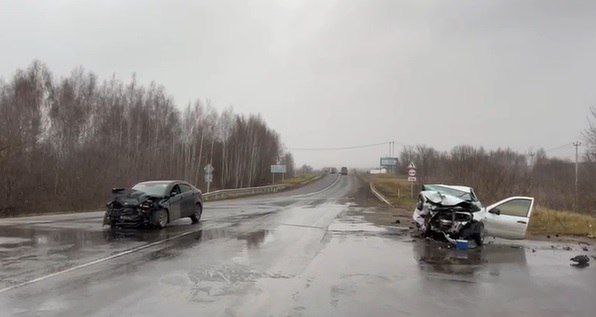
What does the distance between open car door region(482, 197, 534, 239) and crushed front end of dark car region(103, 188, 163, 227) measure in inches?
398

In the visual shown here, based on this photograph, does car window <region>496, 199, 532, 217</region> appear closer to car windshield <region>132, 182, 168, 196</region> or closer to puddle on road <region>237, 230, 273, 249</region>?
puddle on road <region>237, 230, 273, 249</region>

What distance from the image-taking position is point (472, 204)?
14617 mm

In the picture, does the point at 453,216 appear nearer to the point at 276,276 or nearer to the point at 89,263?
the point at 276,276

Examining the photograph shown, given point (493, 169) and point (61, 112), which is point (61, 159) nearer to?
Answer: point (61, 112)

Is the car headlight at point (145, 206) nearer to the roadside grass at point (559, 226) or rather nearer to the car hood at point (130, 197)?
the car hood at point (130, 197)

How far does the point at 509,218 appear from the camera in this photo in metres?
15.3

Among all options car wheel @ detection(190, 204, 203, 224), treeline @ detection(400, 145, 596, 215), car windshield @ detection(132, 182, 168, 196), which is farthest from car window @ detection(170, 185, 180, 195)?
treeline @ detection(400, 145, 596, 215)

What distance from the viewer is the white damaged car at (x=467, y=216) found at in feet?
47.7

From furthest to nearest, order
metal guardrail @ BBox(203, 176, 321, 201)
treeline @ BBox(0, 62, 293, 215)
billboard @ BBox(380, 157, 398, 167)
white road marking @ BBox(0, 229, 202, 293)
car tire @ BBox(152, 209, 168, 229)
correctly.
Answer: billboard @ BBox(380, 157, 398, 167) → metal guardrail @ BBox(203, 176, 321, 201) → treeline @ BBox(0, 62, 293, 215) → car tire @ BBox(152, 209, 168, 229) → white road marking @ BBox(0, 229, 202, 293)

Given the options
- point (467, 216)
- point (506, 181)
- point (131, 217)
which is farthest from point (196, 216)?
point (506, 181)

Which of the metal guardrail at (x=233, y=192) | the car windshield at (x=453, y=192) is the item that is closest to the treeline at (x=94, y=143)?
the metal guardrail at (x=233, y=192)

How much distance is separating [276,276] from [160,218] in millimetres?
8700

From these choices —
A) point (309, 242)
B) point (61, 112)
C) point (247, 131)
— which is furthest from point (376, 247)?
point (247, 131)

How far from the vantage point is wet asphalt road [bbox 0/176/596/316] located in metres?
7.14
